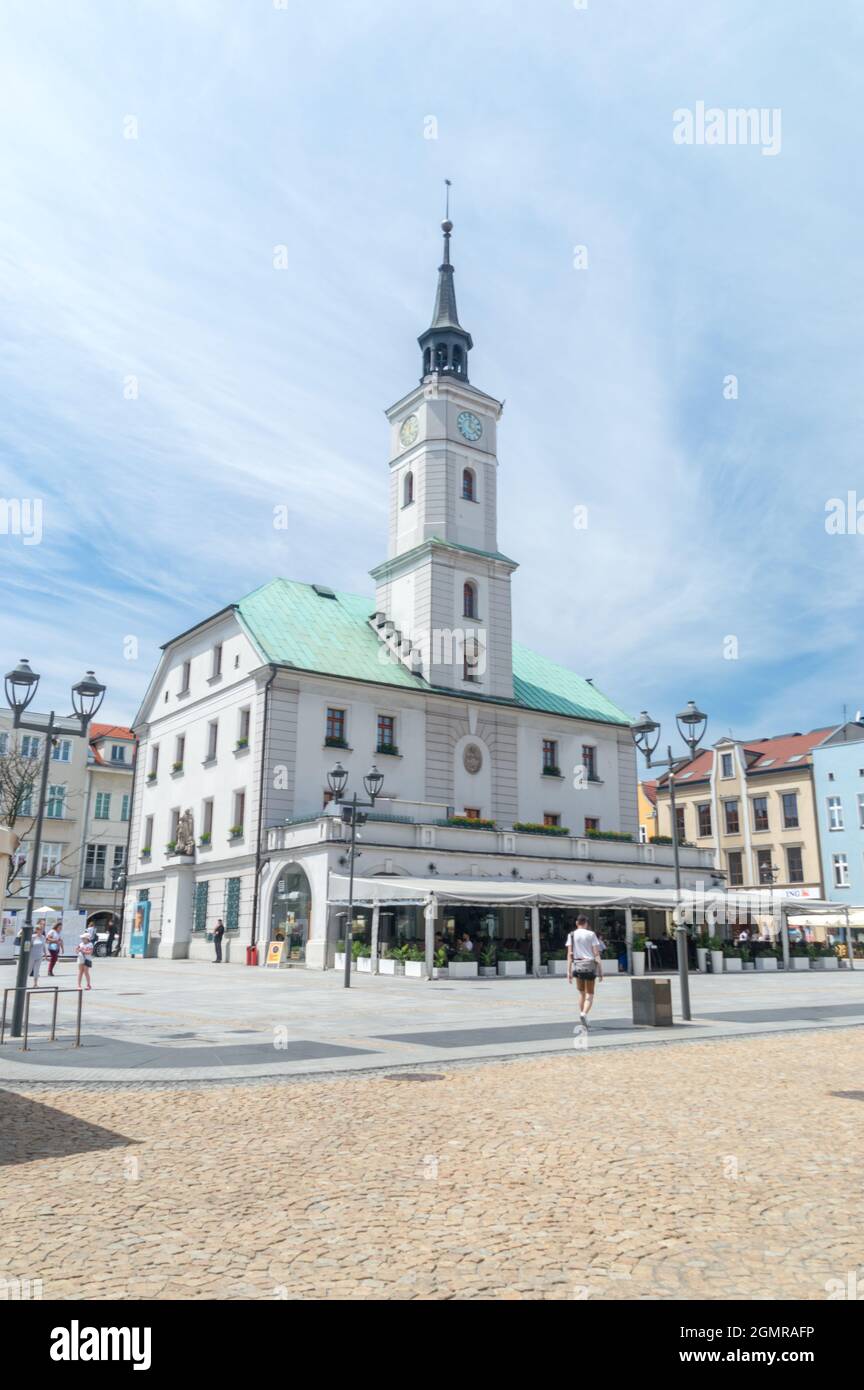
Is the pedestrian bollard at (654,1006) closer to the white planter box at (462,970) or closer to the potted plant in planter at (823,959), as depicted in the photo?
the white planter box at (462,970)

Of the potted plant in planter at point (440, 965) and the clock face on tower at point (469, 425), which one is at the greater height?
the clock face on tower at point (469, 425)

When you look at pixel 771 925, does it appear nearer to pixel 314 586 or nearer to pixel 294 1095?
pixel 314 586

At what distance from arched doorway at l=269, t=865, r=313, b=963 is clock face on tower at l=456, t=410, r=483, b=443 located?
23643 millimetres

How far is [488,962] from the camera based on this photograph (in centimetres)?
3155

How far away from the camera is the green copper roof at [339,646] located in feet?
135

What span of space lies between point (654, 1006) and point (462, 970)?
14666mm

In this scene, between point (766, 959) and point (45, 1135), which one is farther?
point (766, 959)

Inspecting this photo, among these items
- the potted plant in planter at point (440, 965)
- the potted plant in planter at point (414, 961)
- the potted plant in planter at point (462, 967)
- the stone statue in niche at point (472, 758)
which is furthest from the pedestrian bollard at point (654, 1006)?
the stone statue in niche at point (472, 758)

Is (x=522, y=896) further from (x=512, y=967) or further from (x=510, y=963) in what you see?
(x=512, y=967)

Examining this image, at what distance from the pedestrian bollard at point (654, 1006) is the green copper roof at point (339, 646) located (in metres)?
25.0

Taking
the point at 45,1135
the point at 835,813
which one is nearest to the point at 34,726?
the point at 45,1135

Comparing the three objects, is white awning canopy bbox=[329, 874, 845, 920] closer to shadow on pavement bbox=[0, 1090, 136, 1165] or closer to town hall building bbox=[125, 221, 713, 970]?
town hall building bbox=[125, 221, 713, 970]

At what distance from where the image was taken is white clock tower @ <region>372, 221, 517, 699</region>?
1784 inches

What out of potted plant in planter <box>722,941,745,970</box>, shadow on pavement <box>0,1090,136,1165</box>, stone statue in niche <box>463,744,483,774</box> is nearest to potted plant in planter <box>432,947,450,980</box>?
potted plant in planter <box>722,941,745,970</box>
